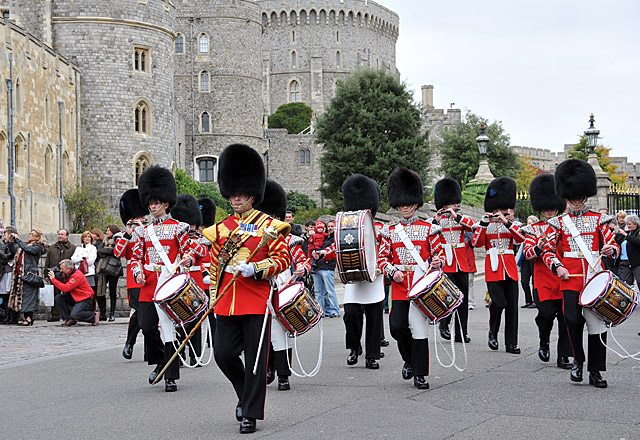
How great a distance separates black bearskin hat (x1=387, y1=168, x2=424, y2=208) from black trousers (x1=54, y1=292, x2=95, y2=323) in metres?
8.09

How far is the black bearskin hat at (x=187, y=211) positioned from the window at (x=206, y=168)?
56778 mm

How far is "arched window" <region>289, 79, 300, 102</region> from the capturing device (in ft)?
329

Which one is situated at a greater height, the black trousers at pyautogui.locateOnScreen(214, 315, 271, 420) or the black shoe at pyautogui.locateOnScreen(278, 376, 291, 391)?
the black trousers at pyautogui.locateOnScreen(214, 315, 271, 420)

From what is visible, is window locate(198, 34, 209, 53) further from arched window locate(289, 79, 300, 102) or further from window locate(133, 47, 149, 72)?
arched window locate(289, 79, 300, 102)

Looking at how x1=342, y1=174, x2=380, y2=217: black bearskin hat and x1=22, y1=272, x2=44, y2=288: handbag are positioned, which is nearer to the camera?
x1=342, y1=174, x2=380, y2=217: black bearskin hat

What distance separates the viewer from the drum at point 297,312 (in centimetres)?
844

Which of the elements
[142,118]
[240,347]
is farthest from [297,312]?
[142,118]

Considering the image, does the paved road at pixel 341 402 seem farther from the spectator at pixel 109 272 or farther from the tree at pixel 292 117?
the tree at pixel 292 117

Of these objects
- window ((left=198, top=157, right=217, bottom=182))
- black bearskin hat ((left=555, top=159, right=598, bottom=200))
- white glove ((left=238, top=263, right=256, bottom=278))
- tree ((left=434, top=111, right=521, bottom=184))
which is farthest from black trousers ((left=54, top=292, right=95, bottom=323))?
window ((left=198, top=157, right=217, bottom=182))

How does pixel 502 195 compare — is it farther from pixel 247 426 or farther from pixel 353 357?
pixel 247 426

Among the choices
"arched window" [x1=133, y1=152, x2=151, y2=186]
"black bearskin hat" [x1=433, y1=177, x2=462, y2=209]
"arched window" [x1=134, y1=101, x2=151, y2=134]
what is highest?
"arched window" [x1=134, y1=101, x2=151, y2=134]

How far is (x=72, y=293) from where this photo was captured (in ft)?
51.7

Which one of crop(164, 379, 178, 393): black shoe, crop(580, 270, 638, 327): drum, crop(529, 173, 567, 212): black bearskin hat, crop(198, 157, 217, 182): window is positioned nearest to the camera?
crop(580, 270, 638, 327): drum

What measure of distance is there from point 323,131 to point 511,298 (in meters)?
33.3
